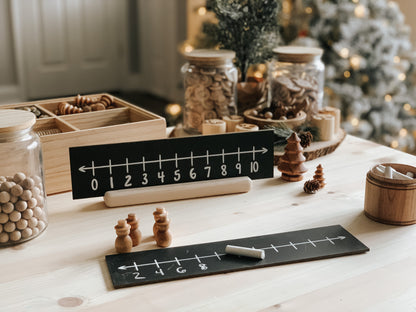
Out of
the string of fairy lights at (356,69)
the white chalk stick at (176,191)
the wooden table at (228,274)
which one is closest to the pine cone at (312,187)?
the wooden table at (228,274)

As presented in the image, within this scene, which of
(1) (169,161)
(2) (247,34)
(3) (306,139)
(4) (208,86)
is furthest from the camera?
(2) (247,34)

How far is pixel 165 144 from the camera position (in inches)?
40.8

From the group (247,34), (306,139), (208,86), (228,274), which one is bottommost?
(228,274)

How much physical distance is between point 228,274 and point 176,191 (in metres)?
0.29

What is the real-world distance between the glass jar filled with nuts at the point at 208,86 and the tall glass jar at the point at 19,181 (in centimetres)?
54

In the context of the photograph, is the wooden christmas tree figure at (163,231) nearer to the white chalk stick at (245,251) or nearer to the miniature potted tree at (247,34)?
the white chalk stick at (245,251)

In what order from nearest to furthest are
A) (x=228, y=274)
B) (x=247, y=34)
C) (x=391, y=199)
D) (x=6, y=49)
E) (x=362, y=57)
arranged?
(x=228, y=274), (x=391, y=199), (x=247, y=34), (x=362, y=57), (x=6, y=49)

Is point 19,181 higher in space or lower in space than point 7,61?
higher

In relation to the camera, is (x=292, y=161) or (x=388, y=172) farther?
(x=292, y=161)

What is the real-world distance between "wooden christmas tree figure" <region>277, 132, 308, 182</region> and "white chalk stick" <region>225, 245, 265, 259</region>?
1.17 feet

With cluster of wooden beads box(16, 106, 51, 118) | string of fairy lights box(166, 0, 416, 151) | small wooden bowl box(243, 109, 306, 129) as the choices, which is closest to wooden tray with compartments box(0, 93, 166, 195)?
cluster of wooden beads box(16, 106, 51, 118)

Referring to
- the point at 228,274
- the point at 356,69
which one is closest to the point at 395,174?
the point at 228,274

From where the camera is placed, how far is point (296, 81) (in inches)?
55.1

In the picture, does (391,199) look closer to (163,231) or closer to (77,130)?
(163,231)
